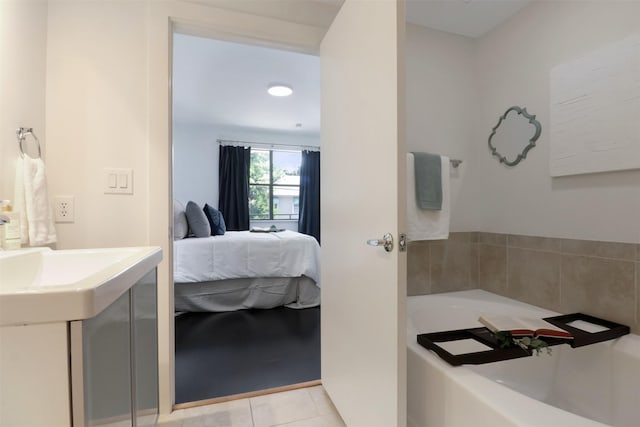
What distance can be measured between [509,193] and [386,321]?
1391 millimetres

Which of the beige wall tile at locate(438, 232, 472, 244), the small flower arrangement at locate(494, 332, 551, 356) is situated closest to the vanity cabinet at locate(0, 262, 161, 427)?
the small flower arrangement at locate(494, 332, 551, 356)

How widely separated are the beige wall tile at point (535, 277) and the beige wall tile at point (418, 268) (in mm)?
514

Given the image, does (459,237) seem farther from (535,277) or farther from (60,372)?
(60,372)

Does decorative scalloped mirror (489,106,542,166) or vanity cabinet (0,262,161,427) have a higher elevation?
decorative scalloped mirror (489,106,542,166)

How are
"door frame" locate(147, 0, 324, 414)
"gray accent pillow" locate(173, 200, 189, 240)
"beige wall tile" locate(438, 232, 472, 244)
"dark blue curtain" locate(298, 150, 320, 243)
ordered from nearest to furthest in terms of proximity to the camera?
"door frame" locate(147, 0, 324, 414) < "beige wall tile" locate(438, 232, 472, 244) < "gray accent pillow" locate(173, 200, 189, 240) < "dark blue curtain" locate(298, 150, 320, 243)

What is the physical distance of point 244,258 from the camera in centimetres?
304

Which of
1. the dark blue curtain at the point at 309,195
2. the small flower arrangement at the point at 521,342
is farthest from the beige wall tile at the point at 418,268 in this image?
the dark blue curtain at the point at 309,195

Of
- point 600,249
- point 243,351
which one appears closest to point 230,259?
point 243,351

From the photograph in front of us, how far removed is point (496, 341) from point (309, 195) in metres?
4.54

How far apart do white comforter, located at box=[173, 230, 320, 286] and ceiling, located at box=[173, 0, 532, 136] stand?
1663 millimetres

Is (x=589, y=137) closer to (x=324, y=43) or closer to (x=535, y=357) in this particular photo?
(x=535, y=357)

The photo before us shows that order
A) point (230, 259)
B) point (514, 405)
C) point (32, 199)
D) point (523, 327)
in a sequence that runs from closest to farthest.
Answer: point (514, 405)
point (32, 199)
point (523, 327)
point (230, 259)

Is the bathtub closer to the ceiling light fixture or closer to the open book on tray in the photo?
the open book on tray

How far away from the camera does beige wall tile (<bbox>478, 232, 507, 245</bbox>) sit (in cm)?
194
